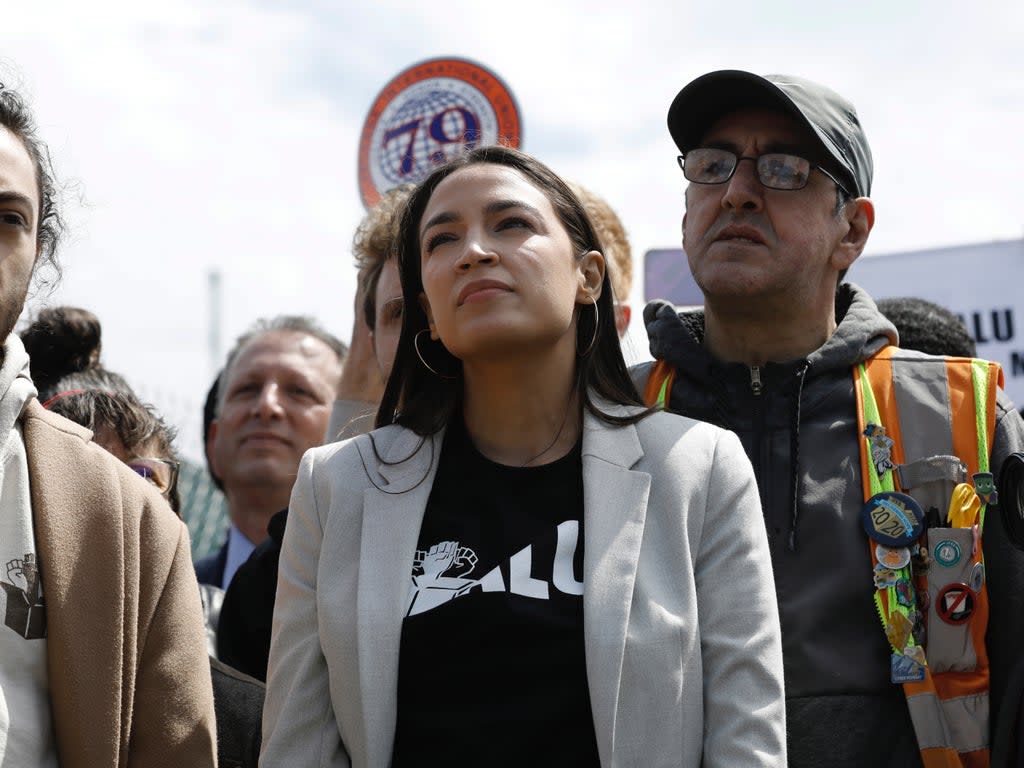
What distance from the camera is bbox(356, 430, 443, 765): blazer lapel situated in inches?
97.0

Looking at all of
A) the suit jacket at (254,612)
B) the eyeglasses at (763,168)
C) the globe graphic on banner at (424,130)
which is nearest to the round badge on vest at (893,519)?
the eyeglasses at (763,168)

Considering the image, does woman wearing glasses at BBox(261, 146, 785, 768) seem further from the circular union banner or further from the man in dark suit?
the circular union banner

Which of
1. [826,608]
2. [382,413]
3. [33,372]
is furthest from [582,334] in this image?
[33,372]

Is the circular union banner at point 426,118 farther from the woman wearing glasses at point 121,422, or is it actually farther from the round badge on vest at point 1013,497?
Answer: the round badge on vest at point 1013,497

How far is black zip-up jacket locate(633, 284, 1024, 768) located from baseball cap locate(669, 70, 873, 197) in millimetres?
386

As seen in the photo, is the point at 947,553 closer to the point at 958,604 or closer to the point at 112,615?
the point at 958,604

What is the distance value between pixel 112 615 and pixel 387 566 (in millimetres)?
514

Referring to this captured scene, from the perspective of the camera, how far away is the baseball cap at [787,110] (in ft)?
10.6

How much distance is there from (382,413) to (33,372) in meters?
1.51

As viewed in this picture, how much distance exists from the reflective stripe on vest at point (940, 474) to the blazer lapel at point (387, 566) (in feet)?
3.20

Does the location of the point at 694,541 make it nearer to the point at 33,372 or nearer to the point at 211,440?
the point at 33,372

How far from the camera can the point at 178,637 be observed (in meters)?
2.65

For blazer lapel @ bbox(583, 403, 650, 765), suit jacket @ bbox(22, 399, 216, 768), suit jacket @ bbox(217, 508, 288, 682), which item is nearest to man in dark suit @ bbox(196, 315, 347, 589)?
suit jacket @ bbox(217, 508, 288, 682)

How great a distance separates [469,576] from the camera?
8.42ft
